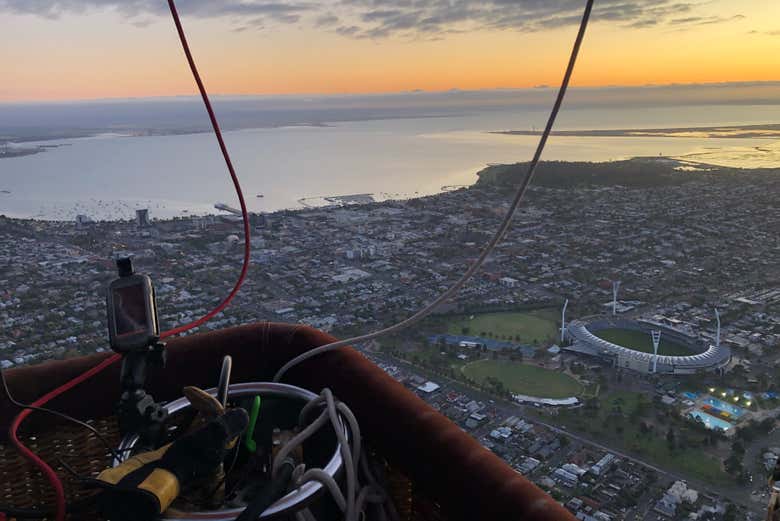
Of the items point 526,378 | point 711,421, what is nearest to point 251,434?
point 711,421

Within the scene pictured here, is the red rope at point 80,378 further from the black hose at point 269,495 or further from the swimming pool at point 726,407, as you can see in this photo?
the swimming pool at point 726,407

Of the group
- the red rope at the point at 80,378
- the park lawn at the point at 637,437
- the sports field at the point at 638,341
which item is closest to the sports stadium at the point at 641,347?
the sports field at the point at 638,341

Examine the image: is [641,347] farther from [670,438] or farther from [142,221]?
[142,221]

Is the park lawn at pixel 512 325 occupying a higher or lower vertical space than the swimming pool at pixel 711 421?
lower

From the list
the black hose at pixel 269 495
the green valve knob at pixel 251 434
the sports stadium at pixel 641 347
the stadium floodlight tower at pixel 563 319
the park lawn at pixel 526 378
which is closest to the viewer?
the black hose at pixel 269 495

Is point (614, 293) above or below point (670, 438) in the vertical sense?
below

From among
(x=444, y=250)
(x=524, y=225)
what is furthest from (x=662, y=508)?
(x=524, y=225)

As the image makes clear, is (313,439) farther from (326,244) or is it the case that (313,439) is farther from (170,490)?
(326,244)
